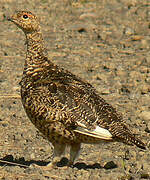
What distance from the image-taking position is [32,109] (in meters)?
5.94

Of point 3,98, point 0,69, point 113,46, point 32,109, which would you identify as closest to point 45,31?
point 113,46

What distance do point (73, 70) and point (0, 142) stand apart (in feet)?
9.97

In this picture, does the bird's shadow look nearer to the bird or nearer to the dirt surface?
the dirt surface

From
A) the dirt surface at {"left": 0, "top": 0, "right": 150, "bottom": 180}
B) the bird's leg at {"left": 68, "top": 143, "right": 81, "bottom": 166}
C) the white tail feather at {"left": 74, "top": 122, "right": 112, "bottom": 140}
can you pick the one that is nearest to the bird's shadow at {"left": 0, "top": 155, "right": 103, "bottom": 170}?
the dirt surface at {"left": 0, "top": 0, "right": 150, "bottom": 180}

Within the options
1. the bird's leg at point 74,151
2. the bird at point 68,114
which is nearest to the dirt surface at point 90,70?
the bird's leg at point 74,151

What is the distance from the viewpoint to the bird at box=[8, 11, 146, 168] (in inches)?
229

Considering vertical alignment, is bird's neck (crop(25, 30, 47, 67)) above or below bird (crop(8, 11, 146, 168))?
above

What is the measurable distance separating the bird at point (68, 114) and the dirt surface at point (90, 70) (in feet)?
1.28

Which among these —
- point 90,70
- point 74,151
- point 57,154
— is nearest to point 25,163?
point 57,154

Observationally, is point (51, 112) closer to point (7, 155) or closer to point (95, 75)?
point (7, 155)

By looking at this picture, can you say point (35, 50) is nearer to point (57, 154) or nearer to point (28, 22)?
point (28, 22)

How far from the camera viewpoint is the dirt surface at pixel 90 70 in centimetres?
630

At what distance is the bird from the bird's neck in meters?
0.25

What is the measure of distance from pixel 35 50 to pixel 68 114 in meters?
1.21
